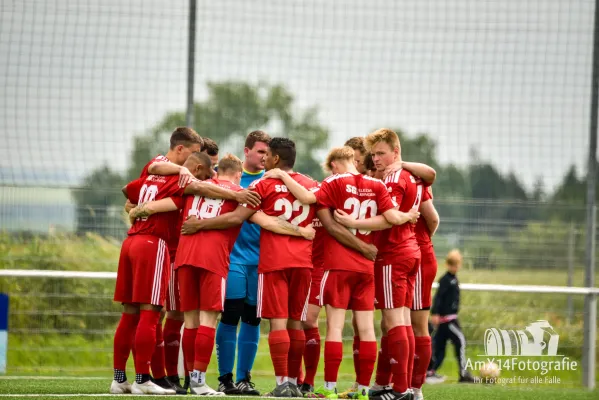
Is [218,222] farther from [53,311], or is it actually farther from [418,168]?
[53,311]

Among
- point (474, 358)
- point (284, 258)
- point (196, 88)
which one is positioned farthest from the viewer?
point (474, 358)

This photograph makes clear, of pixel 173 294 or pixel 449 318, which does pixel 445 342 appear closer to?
pixel 449 318

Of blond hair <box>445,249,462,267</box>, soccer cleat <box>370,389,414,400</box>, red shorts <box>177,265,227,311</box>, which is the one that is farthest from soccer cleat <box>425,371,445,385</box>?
red shorts <box>177,265,227,311</box>

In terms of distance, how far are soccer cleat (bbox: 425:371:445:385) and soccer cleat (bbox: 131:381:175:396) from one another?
4.90m

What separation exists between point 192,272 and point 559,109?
6606 mm

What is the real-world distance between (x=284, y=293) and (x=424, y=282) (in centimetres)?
120

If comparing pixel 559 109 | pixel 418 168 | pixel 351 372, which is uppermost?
pixel 559 109

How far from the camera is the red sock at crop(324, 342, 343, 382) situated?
795cm

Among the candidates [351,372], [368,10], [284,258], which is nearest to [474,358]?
[351,372]

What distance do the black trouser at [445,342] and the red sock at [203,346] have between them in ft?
17.0

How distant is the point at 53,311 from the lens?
1234 cm

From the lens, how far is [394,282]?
8.15 m

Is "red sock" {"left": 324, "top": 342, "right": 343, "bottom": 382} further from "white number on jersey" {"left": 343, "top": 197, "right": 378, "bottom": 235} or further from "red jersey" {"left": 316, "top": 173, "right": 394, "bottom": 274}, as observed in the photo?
"white number on jersey" {"left": 343, "top": 197, "right": 378, "bottom": 235}

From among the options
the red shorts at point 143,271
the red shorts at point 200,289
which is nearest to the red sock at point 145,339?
the red shorts at point 143,271
